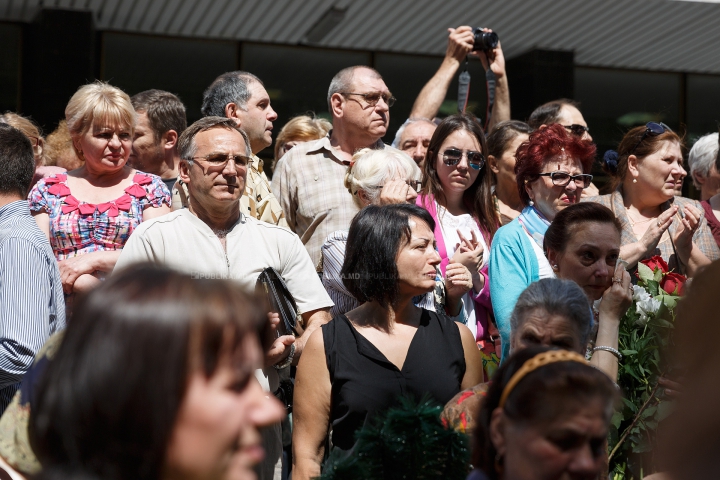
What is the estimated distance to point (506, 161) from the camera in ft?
18.5

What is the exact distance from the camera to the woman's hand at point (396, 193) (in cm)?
455

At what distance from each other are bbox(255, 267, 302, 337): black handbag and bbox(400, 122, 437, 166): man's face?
2.36m

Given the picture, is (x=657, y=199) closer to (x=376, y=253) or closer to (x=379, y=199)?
(x=379, y=199)

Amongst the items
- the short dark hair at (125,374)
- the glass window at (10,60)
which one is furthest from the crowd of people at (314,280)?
the glass window at (10,60)

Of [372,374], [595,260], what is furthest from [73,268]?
[595,260]

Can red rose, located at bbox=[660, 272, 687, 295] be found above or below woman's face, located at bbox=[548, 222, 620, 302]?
below

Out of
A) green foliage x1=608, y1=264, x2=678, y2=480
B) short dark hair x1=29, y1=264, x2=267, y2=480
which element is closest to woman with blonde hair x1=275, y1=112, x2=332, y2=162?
green foliage x1=608, y1=264, x2=678, y2=480

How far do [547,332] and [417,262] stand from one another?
0.81m

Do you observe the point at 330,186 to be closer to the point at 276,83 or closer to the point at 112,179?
the point at 112,179

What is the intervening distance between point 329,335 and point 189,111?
7.16 metres

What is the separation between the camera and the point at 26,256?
11.5 feet

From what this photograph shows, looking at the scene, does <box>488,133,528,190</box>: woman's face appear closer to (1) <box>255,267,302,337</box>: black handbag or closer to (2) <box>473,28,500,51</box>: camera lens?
(2) <box>473,28,500,51</box>: camera lens

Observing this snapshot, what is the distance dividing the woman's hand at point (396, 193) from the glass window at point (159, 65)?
19.8ft

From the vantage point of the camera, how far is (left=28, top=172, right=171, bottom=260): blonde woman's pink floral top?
169 inches
